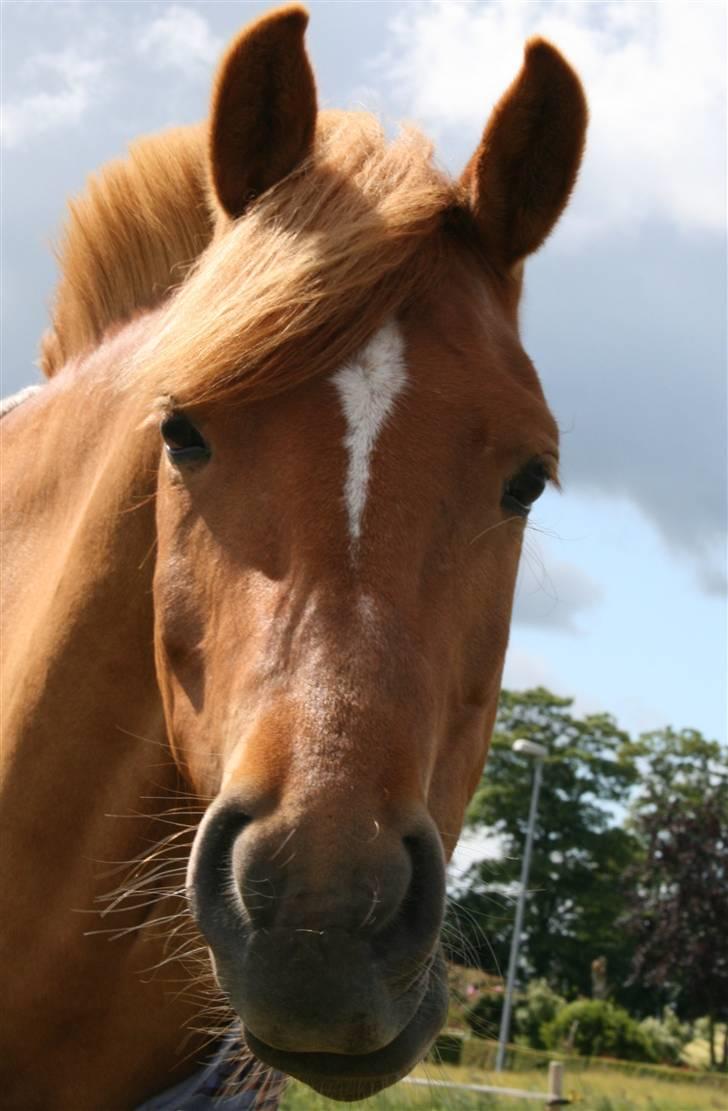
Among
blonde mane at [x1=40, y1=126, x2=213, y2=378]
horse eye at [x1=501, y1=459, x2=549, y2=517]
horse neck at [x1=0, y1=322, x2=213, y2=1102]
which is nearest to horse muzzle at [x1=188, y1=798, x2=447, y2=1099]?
horse neck at [x1=0, y1=322, x2=213, y2=1102]

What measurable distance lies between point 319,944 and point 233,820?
1.12 feet

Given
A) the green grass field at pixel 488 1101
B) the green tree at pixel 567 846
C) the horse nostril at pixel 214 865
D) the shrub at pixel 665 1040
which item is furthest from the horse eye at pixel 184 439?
the green tree at pixel 567 846

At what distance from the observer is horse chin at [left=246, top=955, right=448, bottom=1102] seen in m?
2.53

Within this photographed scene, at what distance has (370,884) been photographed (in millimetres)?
2408

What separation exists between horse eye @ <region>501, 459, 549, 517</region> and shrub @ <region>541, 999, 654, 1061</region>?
3352 centimetres

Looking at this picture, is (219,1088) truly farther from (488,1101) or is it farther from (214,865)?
(488,1101)

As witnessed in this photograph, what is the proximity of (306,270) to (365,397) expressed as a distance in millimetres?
426

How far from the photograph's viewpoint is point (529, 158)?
3.84 meters

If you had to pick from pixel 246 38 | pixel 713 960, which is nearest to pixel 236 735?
pixel 246 38

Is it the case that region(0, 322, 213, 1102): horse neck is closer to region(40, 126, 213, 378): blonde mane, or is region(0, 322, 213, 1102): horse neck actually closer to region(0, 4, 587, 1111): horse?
region(0, 4, 587, 1111): horse

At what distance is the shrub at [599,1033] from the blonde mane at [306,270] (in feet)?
111

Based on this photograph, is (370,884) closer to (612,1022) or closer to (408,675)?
(408,675)

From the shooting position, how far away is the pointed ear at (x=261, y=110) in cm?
354

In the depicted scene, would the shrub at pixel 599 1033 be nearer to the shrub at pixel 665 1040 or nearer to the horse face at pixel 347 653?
the shrub at pixel 665 1040
